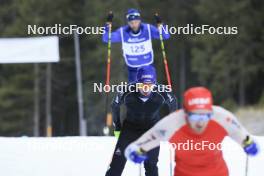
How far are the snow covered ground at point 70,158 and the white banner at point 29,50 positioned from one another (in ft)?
17.3

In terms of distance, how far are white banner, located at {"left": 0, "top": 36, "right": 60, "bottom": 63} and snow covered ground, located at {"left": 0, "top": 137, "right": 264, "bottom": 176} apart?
528 centimetres

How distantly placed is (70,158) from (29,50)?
21.3 ft

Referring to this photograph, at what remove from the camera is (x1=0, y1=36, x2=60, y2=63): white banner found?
12.9m

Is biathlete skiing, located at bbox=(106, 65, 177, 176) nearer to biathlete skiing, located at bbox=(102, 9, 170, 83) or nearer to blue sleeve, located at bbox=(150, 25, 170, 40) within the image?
biathlete skiing, located at bbox=(102, 9, 170, 83)

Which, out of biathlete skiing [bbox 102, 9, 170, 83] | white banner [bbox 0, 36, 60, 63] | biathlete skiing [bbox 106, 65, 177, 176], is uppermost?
white banner [bbox 0, 36, 60, 63]

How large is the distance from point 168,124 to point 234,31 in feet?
77.0

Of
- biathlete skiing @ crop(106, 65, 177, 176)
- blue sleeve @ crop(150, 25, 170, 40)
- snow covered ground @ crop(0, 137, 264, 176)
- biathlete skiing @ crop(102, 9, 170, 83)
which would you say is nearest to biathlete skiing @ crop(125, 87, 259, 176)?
biathlete skiing @ crop(106, 65, 177, 176)

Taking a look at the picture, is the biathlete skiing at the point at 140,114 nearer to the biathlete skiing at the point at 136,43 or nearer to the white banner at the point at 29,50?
the biathlete skiing at the point at 136,43

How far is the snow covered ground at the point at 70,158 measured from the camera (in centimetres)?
688

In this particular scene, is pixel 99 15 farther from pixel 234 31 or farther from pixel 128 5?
pixel 234 31

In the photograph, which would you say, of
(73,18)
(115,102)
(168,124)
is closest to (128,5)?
(73,18)

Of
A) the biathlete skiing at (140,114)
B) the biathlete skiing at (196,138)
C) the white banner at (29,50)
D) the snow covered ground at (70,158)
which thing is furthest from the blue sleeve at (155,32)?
the white banner at (29,50)

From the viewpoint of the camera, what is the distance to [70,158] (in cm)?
721

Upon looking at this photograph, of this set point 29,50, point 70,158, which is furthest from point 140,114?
point 29,50
